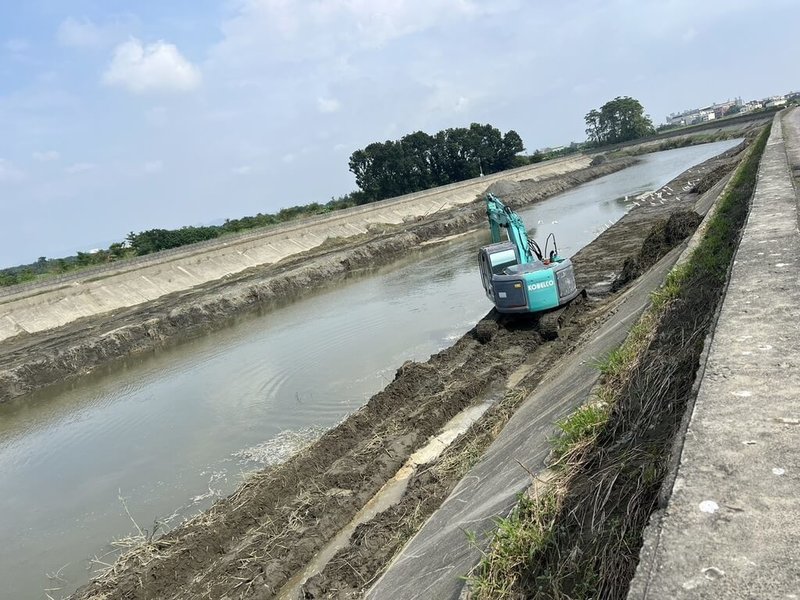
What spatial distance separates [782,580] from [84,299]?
3774 cm

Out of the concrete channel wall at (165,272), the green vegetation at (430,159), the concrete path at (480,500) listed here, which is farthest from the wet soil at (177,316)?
the green vegetation at (430,159)

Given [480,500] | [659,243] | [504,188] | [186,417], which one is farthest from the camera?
[504,188]

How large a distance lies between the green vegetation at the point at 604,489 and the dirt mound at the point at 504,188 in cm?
6217

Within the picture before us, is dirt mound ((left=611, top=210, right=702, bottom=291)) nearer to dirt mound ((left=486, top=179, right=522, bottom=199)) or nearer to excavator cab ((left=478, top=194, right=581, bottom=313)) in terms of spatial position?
excavator cab ((left=478, top=194, right=581, bottom=313))

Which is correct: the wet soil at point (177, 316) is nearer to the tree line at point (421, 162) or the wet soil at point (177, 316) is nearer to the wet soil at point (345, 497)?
the wet soil at point (345, 497)

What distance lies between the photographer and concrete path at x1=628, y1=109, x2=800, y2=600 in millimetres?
2543

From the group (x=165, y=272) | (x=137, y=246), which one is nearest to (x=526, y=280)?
(x=165, y=272)

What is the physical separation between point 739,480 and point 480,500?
3314mm

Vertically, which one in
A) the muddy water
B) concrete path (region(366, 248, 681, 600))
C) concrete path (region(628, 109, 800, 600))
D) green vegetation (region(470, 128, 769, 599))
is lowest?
the muddy water

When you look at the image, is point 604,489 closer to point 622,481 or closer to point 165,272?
point 622,481

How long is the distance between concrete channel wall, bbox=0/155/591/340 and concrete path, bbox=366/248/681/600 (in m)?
31.2

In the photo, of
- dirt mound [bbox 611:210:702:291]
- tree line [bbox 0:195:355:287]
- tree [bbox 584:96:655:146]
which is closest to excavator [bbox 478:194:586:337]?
dirt mound [bbox 611:210:702:291]

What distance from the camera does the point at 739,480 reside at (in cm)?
307

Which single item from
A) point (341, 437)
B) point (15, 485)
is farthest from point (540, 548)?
point (15, 485)
